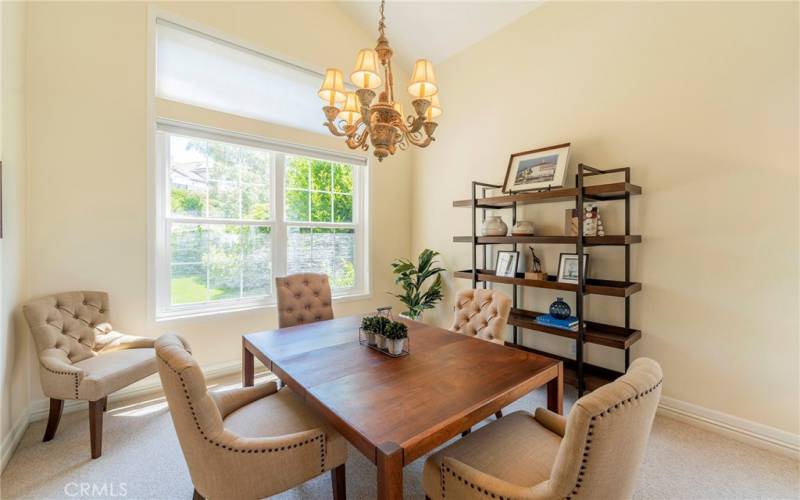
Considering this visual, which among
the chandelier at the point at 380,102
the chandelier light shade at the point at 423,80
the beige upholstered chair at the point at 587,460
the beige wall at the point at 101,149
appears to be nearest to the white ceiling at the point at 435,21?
the beige wall at the point at 101,149

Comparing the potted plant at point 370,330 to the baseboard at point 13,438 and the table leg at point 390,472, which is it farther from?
the baseboard at point 13,438

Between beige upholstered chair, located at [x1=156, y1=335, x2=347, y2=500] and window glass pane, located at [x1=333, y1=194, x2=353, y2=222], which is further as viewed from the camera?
window glass pane, located at [x1=333, y1=194, x2=353, y2=222]

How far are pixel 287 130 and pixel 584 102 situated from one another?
9.30ft

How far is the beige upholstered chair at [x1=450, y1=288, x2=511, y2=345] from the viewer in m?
2.21

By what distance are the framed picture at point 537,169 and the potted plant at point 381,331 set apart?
6.31 ft

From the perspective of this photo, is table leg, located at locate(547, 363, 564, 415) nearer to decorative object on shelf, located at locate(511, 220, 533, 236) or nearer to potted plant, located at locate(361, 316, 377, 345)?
potted plant, located at locate(361, 316, 377, 345)

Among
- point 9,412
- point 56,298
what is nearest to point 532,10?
point 56,298

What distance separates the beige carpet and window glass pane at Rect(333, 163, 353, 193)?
2748 mm

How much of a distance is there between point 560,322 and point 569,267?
1.56ft

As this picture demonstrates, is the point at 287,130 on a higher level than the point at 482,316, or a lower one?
higher

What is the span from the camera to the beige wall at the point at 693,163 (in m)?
2.04

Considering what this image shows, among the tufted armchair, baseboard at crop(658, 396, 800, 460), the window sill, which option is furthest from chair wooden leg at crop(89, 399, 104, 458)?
baseboard at crop(658, 396, 800, 460)

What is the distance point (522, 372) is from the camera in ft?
5.06

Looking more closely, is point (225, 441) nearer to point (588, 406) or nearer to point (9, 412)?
point (588, 406)
